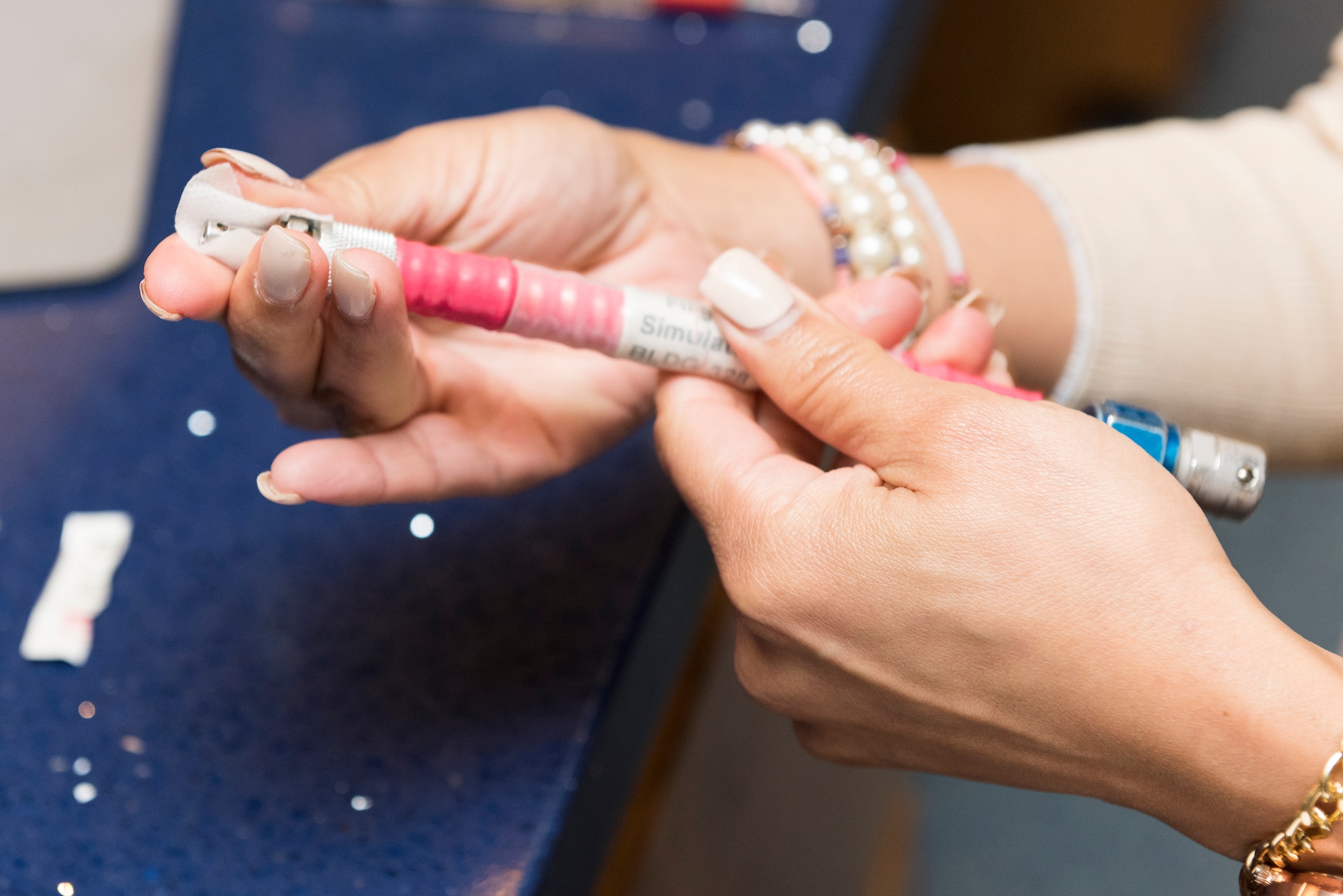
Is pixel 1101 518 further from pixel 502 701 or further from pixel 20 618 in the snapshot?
pixel 20 618

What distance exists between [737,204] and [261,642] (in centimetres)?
31

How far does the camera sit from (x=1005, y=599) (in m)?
0.30

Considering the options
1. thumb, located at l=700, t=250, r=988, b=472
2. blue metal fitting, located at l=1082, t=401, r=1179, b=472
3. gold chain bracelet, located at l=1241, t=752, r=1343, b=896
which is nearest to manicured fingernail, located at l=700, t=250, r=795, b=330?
thumb, located at l=700, t=250, r=988, b=472

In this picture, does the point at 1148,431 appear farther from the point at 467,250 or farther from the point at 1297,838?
the point at 467,250

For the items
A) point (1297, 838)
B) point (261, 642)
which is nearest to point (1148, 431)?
point (1297, 838)

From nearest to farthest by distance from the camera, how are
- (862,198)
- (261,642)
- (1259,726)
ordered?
(1259,726) → (261,642) → (862,198)

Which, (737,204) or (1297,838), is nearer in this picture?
(1297,838)

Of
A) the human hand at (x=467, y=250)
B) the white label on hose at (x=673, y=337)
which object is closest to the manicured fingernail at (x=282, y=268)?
the human hand at (x=467, y=250)

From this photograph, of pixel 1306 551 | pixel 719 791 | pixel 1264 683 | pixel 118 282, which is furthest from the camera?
pixel 719 791

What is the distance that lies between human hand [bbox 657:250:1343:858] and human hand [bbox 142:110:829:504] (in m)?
0.10

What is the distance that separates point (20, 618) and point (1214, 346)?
59cm

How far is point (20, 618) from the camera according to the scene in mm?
404

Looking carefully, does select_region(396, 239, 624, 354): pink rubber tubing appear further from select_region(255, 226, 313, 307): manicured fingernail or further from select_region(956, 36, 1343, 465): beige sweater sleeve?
select_region(956, 36, 1343, 465): beige sweater sleeve

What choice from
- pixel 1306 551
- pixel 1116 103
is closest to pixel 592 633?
pixel 1306 551
